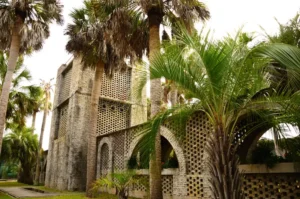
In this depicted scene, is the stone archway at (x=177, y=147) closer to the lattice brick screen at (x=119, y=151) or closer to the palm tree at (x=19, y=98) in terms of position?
the lattice brick screen at (x=119, y=151)

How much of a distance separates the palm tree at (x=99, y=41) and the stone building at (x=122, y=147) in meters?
1.74

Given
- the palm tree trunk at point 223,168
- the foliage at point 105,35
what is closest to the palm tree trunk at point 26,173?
the foliage at point 105,35

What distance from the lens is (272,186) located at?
296 inches

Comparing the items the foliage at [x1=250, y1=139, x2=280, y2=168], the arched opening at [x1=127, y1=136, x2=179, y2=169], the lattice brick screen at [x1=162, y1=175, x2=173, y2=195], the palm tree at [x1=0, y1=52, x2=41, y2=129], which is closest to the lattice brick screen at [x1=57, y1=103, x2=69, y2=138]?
the palm tree at [x1=0, y1=52, x2=41, y2=129]

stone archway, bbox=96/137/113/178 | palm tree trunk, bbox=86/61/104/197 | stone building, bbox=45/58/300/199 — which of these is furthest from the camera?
stone archway, bbox=96/137/113/178

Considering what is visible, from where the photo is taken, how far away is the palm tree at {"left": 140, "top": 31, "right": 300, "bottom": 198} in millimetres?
5258

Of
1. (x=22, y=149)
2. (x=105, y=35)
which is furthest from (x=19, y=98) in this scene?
(x=22, y=149)

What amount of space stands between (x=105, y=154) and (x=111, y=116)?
3.73 metres

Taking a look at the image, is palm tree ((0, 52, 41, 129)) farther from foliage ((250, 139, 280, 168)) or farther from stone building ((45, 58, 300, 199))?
foliage ((250, 139, 280, 168))

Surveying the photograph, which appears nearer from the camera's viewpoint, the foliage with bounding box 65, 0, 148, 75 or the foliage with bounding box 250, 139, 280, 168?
the foliage with bounding box 250, 139, 280, 168

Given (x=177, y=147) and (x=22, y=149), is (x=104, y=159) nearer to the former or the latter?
(x=177, y=147)

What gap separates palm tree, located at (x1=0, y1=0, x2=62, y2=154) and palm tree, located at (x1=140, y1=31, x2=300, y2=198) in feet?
25.3

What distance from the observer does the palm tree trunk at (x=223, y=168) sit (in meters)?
5.12

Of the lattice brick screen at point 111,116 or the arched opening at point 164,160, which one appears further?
the lattice brick screen at point 111,116
